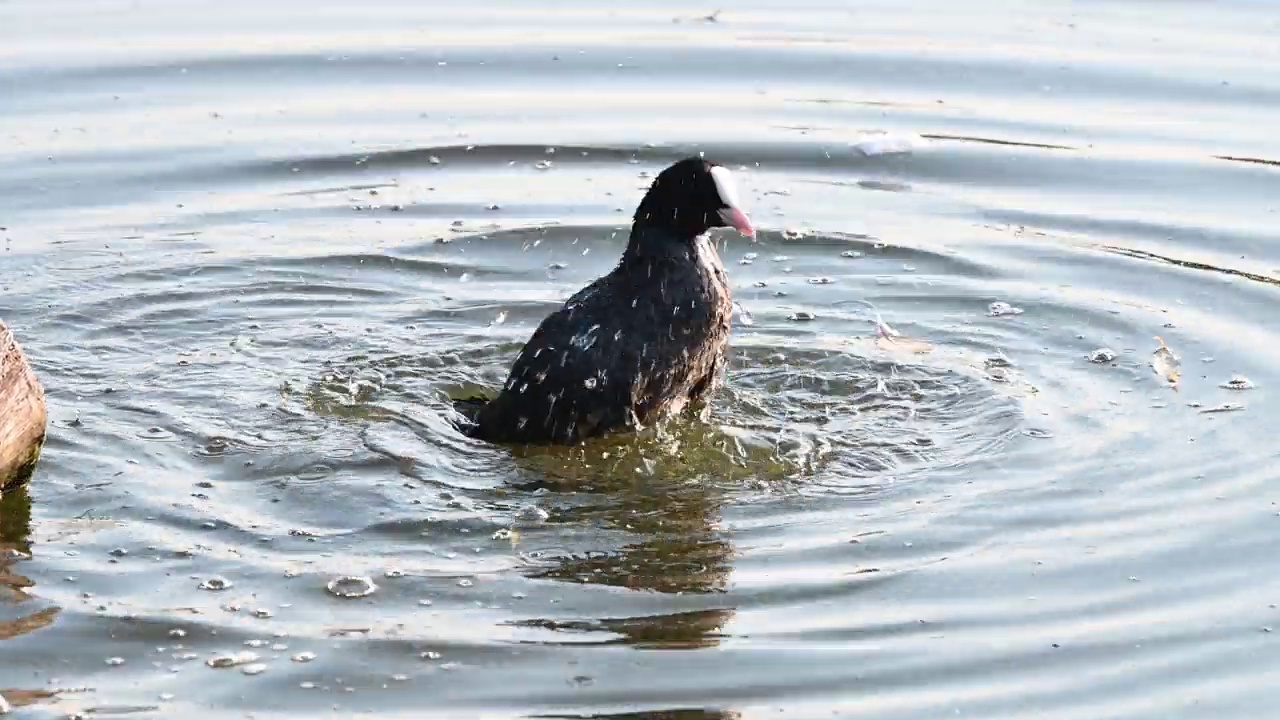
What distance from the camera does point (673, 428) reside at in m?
7.28

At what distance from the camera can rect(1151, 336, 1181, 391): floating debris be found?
7.68m

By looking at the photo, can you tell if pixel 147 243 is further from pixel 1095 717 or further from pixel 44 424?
pixel 1095 717

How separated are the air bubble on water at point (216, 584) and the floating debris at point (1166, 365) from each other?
12.1 ft

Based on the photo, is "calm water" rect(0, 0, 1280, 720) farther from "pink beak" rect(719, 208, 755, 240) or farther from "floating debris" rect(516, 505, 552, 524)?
"pink beak" rect(719, 208, 755, 240)

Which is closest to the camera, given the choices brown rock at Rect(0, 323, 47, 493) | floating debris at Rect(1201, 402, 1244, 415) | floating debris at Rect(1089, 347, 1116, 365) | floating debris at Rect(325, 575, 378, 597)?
floating debris at Rect(325, 575, 378, 597)

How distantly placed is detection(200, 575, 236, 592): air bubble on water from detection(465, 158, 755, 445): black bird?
1551mm

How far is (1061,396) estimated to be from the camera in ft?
24.8

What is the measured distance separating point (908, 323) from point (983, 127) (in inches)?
102

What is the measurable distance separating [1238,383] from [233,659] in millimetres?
4067

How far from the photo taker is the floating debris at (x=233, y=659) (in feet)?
17.5

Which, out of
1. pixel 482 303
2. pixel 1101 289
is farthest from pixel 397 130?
pixel 1101 289

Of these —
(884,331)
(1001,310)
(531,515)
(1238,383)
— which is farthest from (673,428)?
(1238,383)

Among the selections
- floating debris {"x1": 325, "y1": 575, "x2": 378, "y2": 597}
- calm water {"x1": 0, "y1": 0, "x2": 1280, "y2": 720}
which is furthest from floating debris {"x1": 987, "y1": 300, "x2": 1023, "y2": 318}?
floating debris {"x1": 325, "y1": 575, "x2": 378, "y2": 597}

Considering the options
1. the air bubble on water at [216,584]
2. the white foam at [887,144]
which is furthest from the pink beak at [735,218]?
the white foam at [887,144]
